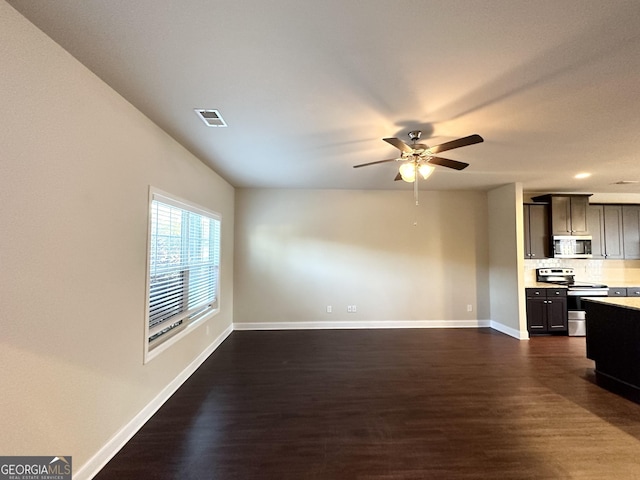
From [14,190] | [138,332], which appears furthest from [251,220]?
Result: [14,190]

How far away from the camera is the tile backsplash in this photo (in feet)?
18.6

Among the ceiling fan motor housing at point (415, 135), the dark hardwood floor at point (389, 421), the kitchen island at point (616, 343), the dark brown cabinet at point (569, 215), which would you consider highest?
the ceiling fan motor housing at point (415, 135)

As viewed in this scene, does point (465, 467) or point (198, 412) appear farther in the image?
point (198, 412)

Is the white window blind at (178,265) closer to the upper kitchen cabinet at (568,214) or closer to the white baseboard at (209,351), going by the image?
the white baseboard at (209,351)

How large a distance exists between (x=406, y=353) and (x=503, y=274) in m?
2.61

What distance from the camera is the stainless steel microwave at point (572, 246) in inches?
211

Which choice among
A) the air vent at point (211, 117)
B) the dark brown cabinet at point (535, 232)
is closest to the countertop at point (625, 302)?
the dark brown cabinet at point (535, 232)

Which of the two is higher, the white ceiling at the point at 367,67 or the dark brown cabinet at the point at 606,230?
the white ceiling at the point at 367,67

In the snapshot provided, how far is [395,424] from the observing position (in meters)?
2.51

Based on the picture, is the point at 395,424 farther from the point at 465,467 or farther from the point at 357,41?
the point at 357,41

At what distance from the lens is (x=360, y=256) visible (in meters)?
5.69

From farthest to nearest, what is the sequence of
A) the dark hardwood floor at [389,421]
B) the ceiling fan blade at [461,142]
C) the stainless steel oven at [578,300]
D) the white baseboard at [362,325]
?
the white baseboard at [362,325] < the stainless steel oven at [578,300] < the ceiling fan blade at [461,142] < the dark hardwood floor at [389,421]

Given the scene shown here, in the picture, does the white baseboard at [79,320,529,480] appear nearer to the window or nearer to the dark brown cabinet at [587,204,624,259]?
the window

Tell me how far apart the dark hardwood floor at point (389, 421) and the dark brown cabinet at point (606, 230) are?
2.67 m
